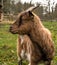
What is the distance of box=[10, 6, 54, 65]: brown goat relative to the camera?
6285 millimetres

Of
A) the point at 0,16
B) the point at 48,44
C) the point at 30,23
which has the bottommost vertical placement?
the point at 0,16

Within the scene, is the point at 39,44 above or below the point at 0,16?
above

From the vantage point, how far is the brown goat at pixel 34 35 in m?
6.29

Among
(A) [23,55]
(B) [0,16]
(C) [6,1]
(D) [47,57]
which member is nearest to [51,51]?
(D) [47,57]

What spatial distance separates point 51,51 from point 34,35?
1.90ft

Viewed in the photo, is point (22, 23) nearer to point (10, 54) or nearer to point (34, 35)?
point (34, 35)

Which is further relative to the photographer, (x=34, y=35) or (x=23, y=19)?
(x=34, y=35)

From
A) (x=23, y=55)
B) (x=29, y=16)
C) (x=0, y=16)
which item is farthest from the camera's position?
(x=0, y=16)

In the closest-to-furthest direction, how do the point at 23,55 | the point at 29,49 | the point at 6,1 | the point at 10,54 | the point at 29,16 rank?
the point at 29,16 < the point at 29,49 < the point at 23,55 < the point at 10,54 < the point at 6,1

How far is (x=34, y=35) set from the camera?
6391 millimetres

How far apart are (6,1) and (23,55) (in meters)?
48.5

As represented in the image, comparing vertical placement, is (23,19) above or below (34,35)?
above

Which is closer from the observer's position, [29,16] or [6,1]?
[29,16]

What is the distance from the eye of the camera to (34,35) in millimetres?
6391
